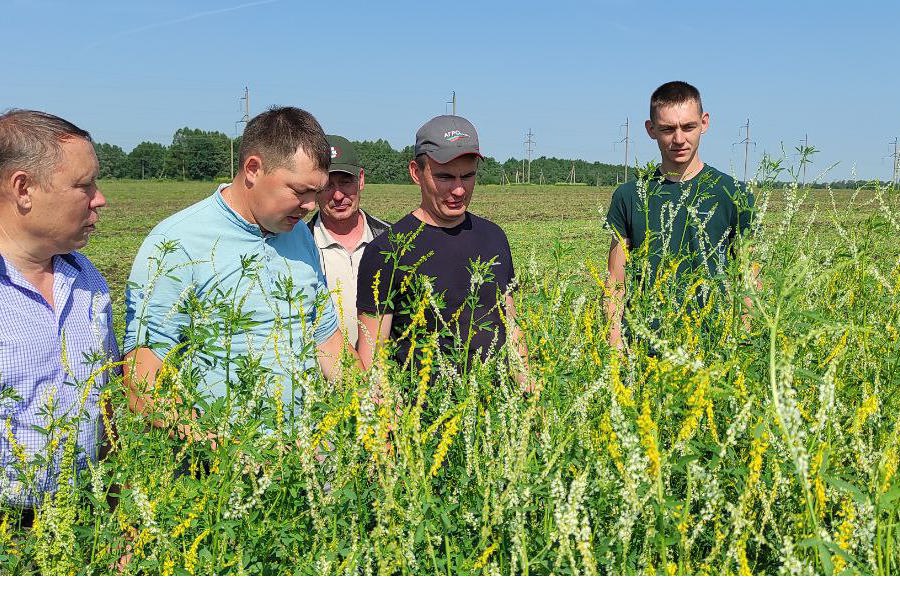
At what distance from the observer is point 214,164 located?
103 m

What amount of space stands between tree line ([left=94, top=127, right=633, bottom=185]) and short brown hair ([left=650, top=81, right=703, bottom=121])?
92.5m

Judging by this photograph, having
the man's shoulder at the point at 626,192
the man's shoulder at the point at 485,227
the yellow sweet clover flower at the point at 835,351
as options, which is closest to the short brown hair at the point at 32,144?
the man's shoulder at the point at 485,227

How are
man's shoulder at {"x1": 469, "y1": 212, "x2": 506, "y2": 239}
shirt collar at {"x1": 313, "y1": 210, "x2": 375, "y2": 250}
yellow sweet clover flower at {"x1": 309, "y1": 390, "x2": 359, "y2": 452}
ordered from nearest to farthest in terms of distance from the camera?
1. yellow sweet clover flower at {"x1": 309, "y1": 390, "x2": 359, "y2": 452}
2. man's shoulder at {"x1": 469, "y1": 212, "x2": 506, "y2": 239}
3. shirt collar at {"x1": 313, "y1": 210, "x2": 375, "y2": 250}

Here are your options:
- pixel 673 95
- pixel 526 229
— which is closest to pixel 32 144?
pixel 673 95

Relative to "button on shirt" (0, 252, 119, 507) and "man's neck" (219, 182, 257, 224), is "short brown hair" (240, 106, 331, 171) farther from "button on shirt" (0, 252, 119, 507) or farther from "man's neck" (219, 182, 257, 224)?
"button on shirt" (0, 252, 119, 507)

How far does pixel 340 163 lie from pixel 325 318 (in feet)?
6.96

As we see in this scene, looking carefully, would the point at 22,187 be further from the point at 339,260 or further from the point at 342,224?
the point at 342,224

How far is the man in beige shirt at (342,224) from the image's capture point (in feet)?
16.6

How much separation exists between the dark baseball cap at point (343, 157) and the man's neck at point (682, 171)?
222 centimetres

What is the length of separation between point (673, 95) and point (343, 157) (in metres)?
2.37

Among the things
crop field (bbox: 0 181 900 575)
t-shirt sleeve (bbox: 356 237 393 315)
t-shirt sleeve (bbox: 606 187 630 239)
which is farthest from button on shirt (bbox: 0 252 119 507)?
t-shirt sleeve (bbox: 606 187 630 239)

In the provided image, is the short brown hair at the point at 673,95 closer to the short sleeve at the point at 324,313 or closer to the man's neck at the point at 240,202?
the short sleeve at the point at 324,313

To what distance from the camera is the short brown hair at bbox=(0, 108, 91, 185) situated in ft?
8.78

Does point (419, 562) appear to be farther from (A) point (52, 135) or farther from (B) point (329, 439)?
(A) point (52, 135)
